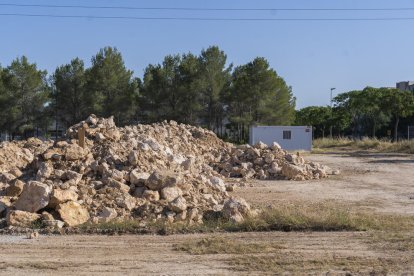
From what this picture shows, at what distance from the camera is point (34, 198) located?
10453 millimetres

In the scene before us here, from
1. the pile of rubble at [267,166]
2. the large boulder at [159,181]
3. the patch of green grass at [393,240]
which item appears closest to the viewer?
the patch of green grass at [393,240]

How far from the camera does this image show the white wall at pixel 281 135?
3969 cm

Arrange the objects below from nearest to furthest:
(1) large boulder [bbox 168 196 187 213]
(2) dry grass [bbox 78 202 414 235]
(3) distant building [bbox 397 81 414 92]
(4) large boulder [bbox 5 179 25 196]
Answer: (2) dry grass [bbox 78 202 414 235] → (1) large boulder [bbox 168 196 187 213] → (4) large boulder [bbox 5 179 25 196] → (3) distant building [bbox 397 81 414 92]

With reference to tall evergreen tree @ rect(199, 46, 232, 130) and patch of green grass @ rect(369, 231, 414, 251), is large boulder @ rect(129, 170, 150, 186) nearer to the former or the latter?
patch of green grass @ rect(369, 231, 414, 251)

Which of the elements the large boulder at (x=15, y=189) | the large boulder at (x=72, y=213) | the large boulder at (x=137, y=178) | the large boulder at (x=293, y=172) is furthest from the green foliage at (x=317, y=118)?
the large boulder at (x=72, y=213)

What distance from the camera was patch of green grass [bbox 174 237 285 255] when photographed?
8116 mm

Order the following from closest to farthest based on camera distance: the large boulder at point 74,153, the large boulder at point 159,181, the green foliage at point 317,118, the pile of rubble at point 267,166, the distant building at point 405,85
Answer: the large boulder at point 159,181
the large boulder at point 74,153
the pile of rubble at point 267,166
the green foliage at point 317,118
the distant building at point 405,85

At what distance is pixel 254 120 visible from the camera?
49.0m

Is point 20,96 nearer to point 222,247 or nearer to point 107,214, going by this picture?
point 107,214

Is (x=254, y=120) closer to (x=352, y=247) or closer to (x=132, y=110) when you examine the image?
(x=132, y=110)

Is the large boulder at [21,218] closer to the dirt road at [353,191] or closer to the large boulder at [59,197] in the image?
the large boulder at [59,197]

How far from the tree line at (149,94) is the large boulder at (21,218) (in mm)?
38214

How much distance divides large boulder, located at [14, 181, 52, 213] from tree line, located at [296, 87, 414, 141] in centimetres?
4872

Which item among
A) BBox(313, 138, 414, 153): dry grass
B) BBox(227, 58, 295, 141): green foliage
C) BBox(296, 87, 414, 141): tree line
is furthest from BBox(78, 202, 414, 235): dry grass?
BBox(296, 87, 414, 141): tree line
